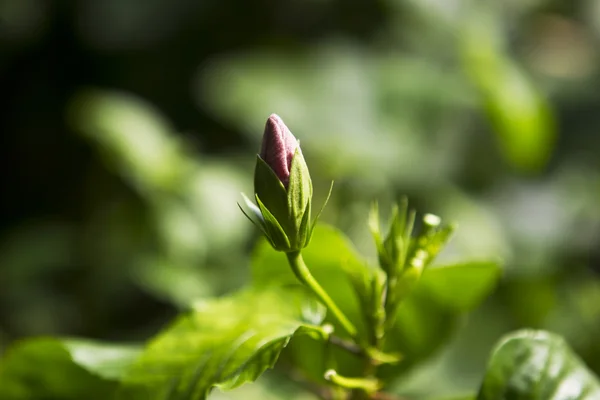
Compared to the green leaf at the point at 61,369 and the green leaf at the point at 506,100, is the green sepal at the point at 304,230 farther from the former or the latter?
the green leaf at the point at 506,100

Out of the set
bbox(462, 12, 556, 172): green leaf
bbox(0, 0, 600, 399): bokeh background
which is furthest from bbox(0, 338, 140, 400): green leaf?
bbox(462, 12, 556, 172): green leaf

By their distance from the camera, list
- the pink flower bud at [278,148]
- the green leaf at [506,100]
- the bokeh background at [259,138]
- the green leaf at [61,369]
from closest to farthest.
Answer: the pink flower bud at [278,148]
the green leaf at [61,369]
the bokeh background at [259,138]
the green leaf at [506,100]

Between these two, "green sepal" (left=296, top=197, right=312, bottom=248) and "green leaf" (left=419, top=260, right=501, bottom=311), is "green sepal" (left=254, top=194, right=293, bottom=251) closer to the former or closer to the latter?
"green sepal" (left=296, top=197, right=312, bottom=248)

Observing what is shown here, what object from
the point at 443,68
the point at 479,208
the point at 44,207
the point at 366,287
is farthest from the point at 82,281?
the point at 366,287

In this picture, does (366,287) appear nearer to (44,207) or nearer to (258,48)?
(258,48)

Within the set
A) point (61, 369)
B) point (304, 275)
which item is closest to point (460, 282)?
point (304, 275)

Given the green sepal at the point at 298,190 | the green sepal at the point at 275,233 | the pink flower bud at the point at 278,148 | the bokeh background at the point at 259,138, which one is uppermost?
the pink flower bud at the point at 278,148

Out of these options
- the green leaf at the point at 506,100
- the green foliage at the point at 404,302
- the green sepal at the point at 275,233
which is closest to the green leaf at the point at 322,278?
the green foliage at the point at 404,302
